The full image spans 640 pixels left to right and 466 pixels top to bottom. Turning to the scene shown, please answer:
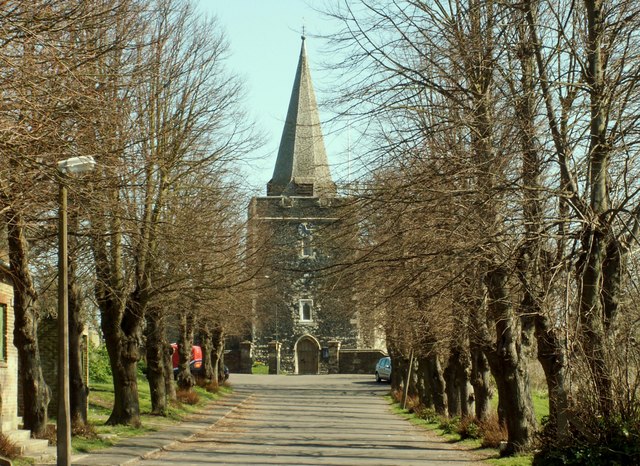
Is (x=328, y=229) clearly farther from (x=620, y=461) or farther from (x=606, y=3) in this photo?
(x=620, y=461)

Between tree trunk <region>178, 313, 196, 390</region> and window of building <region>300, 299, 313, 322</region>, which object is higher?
window of building <region>300, 299, 313, 322</region>

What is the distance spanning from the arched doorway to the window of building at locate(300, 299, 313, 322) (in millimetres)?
1882

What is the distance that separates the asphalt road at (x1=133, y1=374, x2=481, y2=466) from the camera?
20.8m

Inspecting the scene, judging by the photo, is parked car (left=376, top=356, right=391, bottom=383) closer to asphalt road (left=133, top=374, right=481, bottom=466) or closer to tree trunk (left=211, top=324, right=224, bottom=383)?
tree trunk (left=211, top=324, right=224, bottom=383)

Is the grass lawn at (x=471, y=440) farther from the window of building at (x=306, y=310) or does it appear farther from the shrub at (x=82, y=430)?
the window of building at (x=306, y=310)

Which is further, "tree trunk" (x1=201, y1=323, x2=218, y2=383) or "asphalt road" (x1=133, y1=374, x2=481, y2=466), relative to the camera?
"tree trunk" (x1=201, y1=323, x2=218, y2=383)

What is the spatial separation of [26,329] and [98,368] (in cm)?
2702

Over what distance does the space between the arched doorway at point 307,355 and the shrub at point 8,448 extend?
67333 mm

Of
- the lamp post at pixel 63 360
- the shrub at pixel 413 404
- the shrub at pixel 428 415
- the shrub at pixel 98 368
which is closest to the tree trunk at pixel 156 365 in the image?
the shrub at pixel 428 415

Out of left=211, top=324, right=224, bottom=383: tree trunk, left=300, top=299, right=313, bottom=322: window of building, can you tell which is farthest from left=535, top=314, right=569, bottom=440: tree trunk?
left=300, top=299, right=313, bottom=322: window of building

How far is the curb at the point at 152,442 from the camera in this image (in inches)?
758

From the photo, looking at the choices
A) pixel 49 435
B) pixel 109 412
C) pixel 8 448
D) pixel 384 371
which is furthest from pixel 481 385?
pixel 384 371

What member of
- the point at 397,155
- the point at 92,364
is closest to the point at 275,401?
the point at 92,364

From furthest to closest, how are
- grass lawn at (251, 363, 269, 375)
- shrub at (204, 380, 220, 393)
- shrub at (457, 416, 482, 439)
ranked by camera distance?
grass lawn at (251, 363, 269, 375)
shrub at (204, 380, 220, 393)
shrub at (457, 416, 482, 439)
